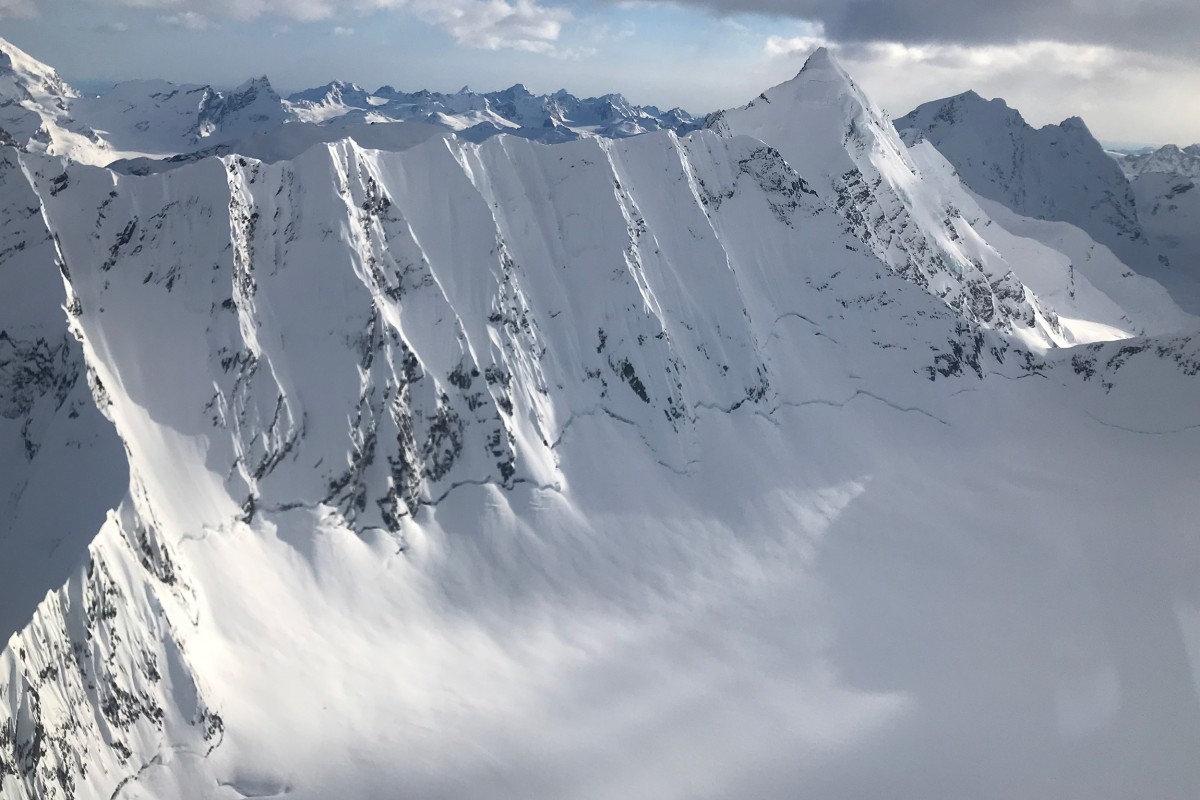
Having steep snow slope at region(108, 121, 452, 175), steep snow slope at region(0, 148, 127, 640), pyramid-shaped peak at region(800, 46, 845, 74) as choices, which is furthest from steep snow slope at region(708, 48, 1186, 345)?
steep snow slope at region(0, 148, 127, 640)

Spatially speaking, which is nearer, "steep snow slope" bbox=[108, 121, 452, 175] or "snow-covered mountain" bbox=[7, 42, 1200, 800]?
"snow-covered mountain" bbox=[7, 42, 1200, 800]

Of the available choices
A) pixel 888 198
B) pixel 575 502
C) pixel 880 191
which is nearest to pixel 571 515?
pixel 575 502

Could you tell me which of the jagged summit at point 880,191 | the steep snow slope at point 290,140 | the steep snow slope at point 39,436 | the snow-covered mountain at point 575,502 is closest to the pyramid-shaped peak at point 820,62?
the jagged summit at point 880,191

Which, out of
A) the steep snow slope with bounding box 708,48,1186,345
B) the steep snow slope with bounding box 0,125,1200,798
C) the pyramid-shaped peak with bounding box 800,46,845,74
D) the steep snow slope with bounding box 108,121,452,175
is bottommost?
Result: the steep snow slope with bounding box 0,125,1200,798

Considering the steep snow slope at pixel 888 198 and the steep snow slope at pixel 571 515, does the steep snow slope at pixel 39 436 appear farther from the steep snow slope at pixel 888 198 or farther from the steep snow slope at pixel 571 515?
the steep snow slope at pixel 888 198

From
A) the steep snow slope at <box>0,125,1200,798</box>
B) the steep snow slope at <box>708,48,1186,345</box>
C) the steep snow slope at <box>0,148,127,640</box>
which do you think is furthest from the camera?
the steep snow slope at <box>708,48,1186,345</box>

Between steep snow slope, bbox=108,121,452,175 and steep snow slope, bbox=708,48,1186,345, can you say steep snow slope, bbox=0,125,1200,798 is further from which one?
steep snow slope, bbox=108,121,452,175

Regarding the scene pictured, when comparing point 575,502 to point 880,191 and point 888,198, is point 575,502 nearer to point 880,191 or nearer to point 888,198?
point 888,198
